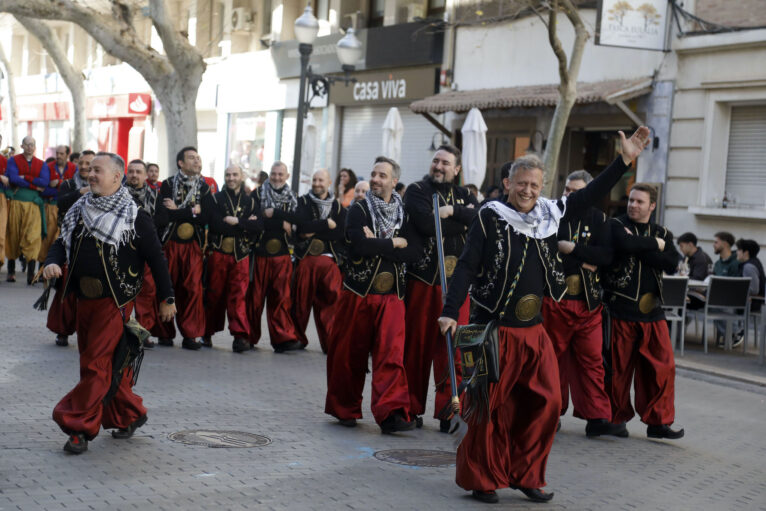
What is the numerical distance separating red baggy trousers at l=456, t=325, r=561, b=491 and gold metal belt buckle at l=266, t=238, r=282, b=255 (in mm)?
6376

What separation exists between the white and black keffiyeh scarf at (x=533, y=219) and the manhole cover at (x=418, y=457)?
1.66m

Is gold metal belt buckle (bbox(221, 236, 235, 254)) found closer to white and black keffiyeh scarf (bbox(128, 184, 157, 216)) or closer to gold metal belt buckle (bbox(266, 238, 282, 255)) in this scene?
gold metal belt buckle (bbox(266, 238, 282, 255))

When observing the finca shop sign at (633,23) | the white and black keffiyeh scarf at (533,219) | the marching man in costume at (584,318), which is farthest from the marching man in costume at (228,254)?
the finca shop sign at (633,23)

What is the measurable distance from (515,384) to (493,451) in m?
0.40

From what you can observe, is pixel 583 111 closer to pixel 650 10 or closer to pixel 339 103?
pixel 650 10

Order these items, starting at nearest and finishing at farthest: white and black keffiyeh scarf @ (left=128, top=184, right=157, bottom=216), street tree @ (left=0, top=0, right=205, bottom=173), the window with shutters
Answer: white and black keffiyeh scarf @ (left=128, top=184, right=157, bottom=216)
the window with shutters
street tree @ (left=0, top=0, right=205, bottom=173)

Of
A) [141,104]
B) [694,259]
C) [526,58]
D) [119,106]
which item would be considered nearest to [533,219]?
[694,259]

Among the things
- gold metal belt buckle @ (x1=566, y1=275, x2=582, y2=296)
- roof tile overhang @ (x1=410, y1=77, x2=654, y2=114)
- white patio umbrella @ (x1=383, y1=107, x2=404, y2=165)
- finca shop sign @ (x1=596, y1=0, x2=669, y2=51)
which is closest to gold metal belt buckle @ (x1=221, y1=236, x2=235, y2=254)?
gold metal belt buckle @ (x1=566, y1=275, x2=582, y2=296)

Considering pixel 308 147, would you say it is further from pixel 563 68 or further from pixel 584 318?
pixel 584 318

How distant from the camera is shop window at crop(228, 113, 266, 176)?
110 feet

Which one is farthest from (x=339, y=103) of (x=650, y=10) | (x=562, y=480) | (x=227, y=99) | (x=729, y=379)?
(x=562, y=480)

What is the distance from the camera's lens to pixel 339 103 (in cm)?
2902

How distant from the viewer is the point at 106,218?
24.0ft

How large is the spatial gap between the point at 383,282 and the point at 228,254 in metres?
4.36
